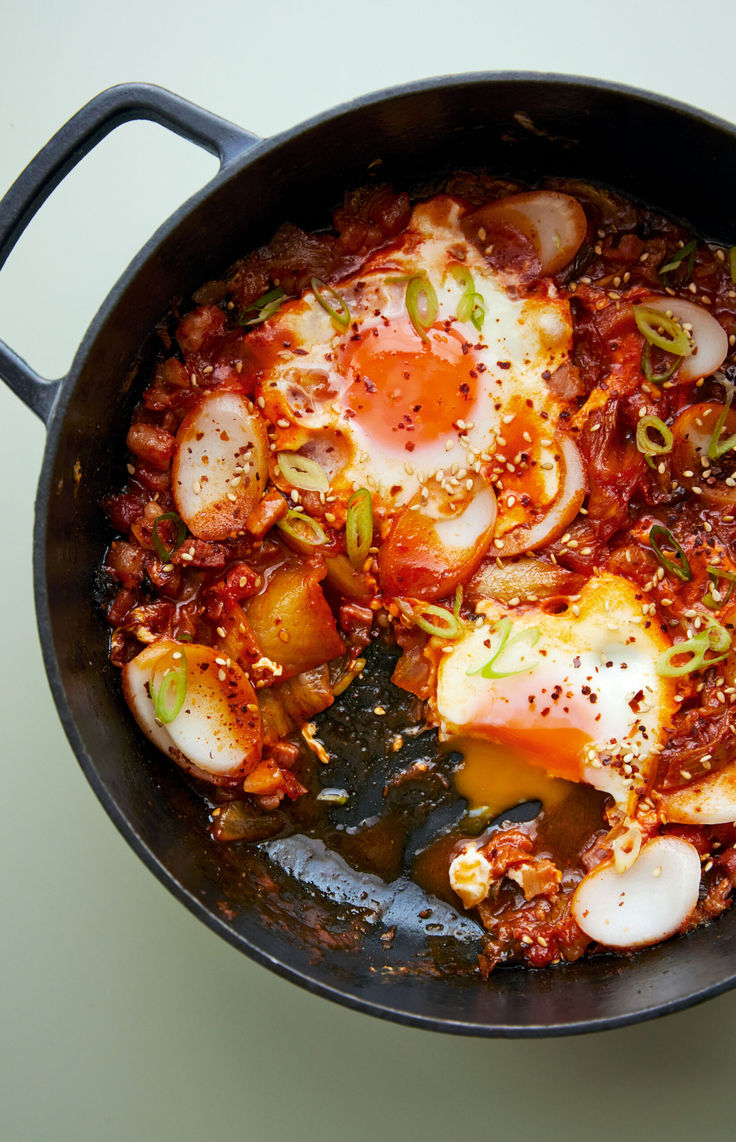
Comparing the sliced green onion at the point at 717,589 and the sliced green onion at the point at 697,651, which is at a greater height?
the sliced green onion at the point at 717,589

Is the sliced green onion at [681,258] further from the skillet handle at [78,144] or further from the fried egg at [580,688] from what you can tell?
the skillet handle at [78,144]

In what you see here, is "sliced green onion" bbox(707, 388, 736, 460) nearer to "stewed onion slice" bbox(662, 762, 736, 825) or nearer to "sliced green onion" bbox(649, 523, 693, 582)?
"sliced green onion" bbox(649, 523, 693, 582)

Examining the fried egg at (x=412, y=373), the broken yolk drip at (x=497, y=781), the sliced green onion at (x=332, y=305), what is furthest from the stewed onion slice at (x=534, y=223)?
the broken yolk drip at (x=497, y=781)

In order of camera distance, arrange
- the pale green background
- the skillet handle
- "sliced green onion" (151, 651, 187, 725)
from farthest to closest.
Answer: the pale green background < "sliced green onion" (151, 651, 187, 725) < the skillet handle

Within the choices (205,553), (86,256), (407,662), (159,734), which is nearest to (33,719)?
(159,734)

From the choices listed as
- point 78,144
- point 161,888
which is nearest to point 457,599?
point 161,888

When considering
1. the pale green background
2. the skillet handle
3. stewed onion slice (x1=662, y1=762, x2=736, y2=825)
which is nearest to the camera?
the skillet handle

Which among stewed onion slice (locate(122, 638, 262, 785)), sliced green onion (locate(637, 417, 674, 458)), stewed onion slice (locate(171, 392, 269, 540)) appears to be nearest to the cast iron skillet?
stewed onion slice (locate(122, 638, 262, 785))
